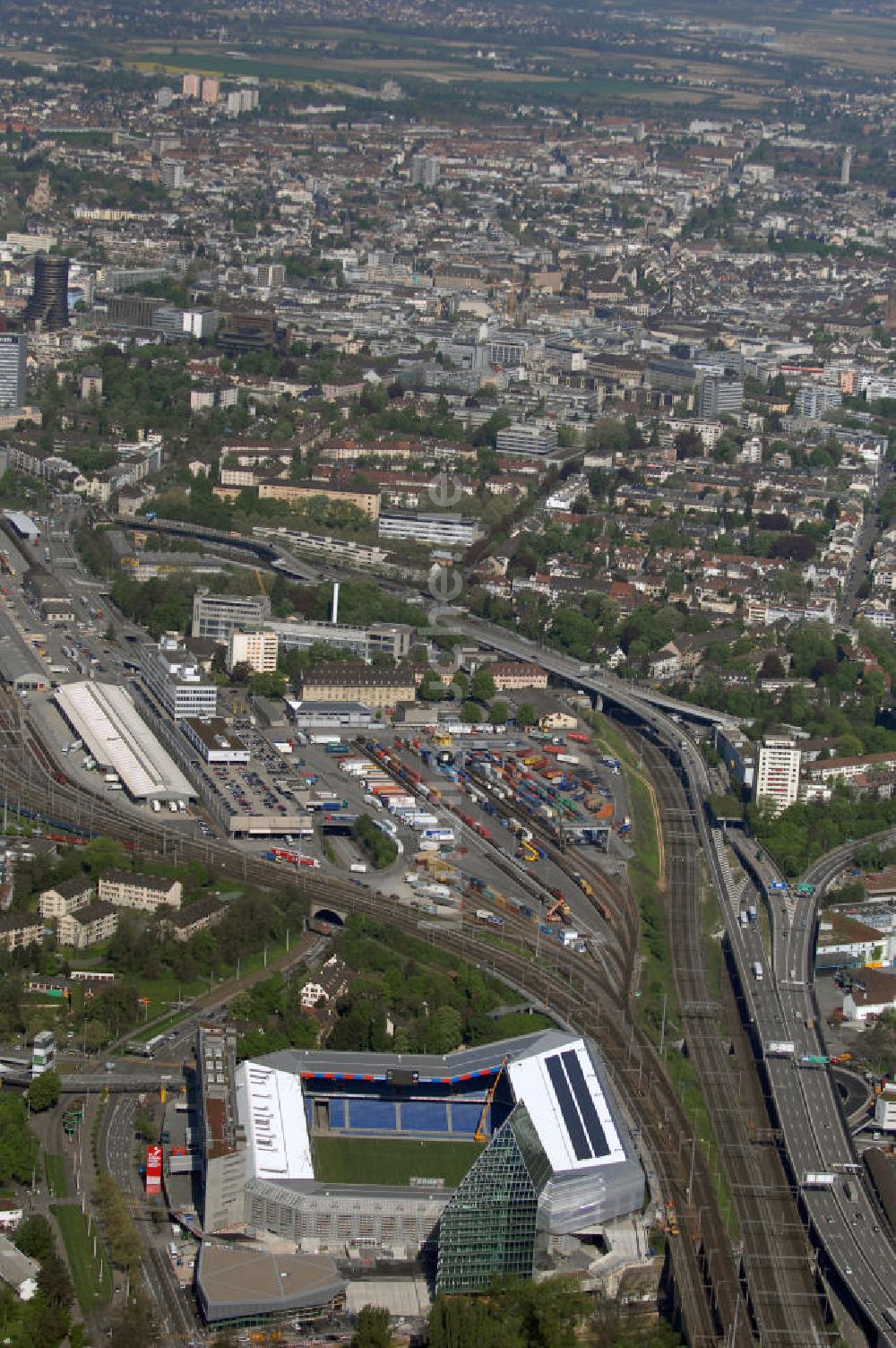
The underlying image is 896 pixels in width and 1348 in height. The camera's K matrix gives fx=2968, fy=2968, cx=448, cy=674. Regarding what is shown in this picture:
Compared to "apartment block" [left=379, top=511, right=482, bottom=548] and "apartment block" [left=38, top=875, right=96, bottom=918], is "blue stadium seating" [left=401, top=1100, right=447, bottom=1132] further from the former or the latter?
"apartment block" [left=379, top=511, right=482, bottom=548]

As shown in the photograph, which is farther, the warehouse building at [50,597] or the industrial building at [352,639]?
the warehouse building at [50,597]

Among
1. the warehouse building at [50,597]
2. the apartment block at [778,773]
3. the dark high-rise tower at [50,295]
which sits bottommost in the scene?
the dark high-rise tower at [50,295]

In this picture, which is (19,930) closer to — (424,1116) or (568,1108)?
(424,1116)

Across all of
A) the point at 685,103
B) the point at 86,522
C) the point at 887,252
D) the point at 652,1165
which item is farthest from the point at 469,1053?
the point at 685,103

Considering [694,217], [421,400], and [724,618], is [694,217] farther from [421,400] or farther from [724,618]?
[724,618]

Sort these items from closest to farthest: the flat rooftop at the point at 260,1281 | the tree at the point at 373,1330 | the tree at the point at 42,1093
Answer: the tree at the point at 373,1330 < the flat rooftop at the point at 260,1281 < the tree at the point at 42,1093

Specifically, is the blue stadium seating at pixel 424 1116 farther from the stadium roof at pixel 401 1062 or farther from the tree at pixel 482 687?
the tree at pixel 482 687

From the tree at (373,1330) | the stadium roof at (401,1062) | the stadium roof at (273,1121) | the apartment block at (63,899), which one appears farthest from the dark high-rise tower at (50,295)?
the tree at (373,1330)
